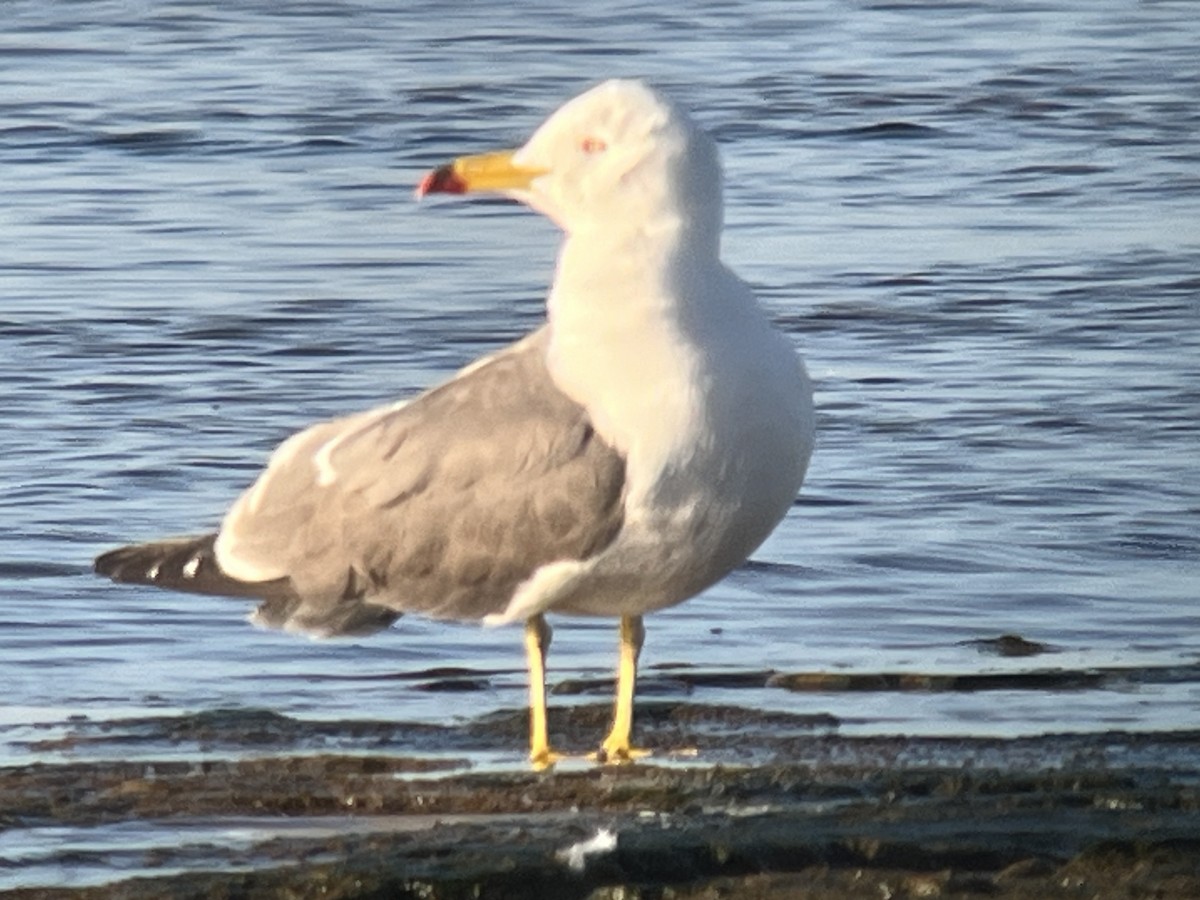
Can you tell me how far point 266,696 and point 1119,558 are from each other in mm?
2616

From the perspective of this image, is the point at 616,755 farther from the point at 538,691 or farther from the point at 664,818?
the point at 664,818

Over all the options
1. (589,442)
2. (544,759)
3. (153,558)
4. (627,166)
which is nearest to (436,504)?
(589,442)

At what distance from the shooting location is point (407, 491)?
550cm

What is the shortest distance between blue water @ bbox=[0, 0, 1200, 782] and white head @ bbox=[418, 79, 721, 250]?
128 centimetres

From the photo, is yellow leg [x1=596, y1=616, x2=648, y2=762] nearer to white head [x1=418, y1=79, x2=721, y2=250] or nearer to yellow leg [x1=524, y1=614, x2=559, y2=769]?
yellow leg [x1=524, y1=614, x2=559, y2=769]

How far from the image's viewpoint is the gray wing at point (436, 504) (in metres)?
5.30

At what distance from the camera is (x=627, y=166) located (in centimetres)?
538

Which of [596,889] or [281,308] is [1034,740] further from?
[281,308]

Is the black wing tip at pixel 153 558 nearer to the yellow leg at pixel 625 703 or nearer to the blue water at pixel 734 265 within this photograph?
the blue water at pixel 734 265

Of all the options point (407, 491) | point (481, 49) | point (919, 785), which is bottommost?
point (481, 49)

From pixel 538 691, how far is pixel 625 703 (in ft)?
0.60

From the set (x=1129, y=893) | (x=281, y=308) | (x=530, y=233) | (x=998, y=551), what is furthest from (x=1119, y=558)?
(x=530, y=233)

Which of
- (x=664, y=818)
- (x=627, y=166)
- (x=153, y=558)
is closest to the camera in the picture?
(x=664, y=818)

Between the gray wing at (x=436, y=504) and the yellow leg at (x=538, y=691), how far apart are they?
0.54ft
